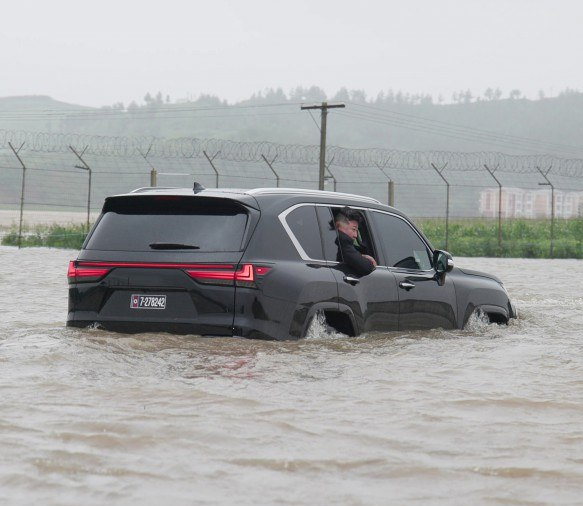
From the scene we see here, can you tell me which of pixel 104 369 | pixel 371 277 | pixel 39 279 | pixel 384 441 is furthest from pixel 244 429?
pixel 39 279

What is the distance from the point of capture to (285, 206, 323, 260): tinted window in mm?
9219

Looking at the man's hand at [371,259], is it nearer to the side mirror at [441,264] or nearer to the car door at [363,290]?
the car door at [363,290]

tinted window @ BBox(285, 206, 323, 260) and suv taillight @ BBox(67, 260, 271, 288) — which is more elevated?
tinted window @ BBox(285, 206, 323, 260)

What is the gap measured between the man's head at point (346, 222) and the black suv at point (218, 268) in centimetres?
5

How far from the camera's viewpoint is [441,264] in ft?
35.0

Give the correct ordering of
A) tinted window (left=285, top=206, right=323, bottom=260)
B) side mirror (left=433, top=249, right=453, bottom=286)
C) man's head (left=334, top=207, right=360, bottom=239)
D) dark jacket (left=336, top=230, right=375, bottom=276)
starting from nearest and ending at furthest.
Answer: tinted window (left=285, top=206, right=323, bottom=260) < dark jacket (left=336, top=230, right=375, bottom=276) < man's head (left=334, top=207, right=360, bottom=239) < side mirror (left=433, top=249, right=453, bottom=286)

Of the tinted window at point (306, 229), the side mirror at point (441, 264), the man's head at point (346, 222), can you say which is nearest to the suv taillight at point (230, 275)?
the tinted window at point (306, 229)

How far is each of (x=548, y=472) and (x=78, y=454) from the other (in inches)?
84.3

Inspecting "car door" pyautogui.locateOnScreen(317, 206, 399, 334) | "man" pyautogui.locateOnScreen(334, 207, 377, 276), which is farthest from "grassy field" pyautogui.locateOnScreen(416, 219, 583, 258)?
"man" pyautogui.locateOnScreen(334, 207, 377, 276)

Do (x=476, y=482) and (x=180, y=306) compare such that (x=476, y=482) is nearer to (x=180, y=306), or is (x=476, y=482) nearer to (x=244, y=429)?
(x=244, y=429)

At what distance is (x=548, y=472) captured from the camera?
222 inches

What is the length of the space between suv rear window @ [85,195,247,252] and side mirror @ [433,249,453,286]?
241 cm

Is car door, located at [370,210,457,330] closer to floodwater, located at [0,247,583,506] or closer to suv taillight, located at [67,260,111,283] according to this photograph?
floodwater, located at [0,247,583,506]

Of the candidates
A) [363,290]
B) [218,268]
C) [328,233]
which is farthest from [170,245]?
[363,290]
